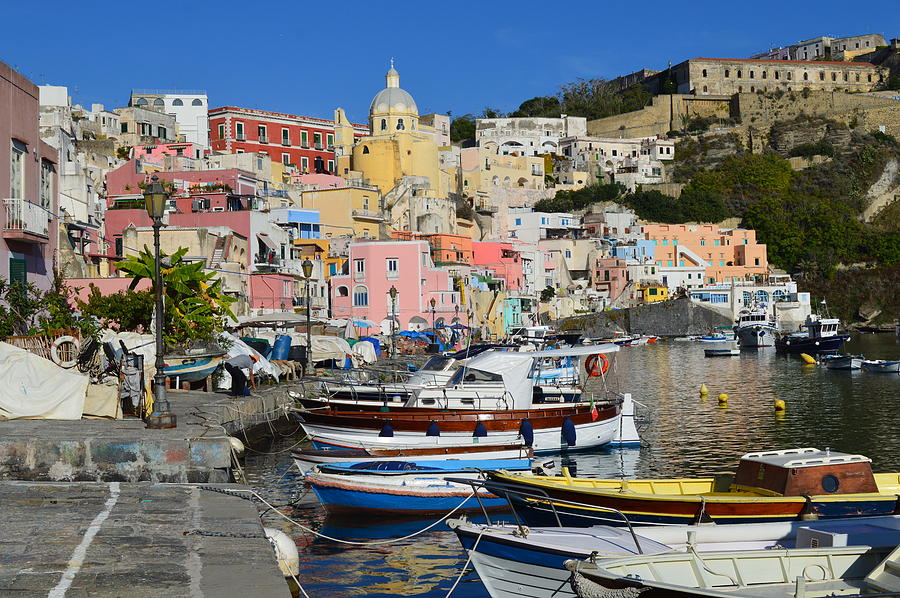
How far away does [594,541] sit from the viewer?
1128 centimetres

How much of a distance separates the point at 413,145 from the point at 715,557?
89939 mm

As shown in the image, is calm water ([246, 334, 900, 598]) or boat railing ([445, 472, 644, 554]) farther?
calm water ([246, 334, 900, 598])

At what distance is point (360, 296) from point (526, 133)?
250 ft

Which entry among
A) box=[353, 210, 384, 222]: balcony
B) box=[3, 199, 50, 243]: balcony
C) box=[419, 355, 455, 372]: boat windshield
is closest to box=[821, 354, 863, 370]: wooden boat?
box=[353, 210, 384, 222]: balcony

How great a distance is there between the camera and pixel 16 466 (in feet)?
49.8

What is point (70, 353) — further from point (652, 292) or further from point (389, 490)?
point (652, 292)

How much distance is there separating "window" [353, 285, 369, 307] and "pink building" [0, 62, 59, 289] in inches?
1542

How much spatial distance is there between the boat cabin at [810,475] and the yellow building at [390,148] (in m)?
81.4

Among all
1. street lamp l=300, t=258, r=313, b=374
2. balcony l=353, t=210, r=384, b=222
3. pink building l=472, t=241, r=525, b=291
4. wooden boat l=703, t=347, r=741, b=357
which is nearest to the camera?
street lamp l=300, t=258, r=313, b=374

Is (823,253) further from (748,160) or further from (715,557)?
(715,557)

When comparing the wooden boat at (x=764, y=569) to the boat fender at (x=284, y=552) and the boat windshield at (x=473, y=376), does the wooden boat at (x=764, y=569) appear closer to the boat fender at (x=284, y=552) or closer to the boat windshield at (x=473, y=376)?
the boat fender at (x=284, y=552)

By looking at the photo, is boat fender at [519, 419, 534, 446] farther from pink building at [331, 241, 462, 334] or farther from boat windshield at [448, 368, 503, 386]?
pink building at [331, 241, 462, 334]

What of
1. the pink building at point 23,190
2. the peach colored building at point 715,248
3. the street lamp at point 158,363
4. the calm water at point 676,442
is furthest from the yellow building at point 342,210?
the street lamp at point 158,363

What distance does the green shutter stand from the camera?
22891mm
